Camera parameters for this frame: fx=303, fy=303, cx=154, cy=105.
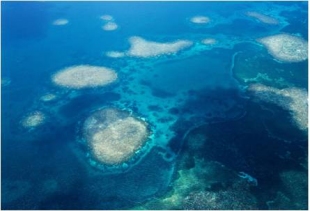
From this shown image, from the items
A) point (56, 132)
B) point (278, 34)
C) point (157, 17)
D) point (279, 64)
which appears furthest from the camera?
point (157, 17)

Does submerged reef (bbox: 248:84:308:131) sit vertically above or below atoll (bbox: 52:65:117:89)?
above

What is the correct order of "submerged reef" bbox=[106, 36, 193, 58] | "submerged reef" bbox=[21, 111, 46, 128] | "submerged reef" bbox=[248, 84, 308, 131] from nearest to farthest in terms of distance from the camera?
"submerged reef" bbox=[248, 84, 308, 131]
"submerged reef" bbox=[21, 111, 46, 128]
"submerged reef" bbox=[106, 36, 193, 58]

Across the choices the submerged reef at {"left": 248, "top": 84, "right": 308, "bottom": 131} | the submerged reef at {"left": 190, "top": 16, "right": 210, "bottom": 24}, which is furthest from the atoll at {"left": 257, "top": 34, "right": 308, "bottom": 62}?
the submerged reef at {"left": 190, "top": 16, "right": 210, "bottom": 24}

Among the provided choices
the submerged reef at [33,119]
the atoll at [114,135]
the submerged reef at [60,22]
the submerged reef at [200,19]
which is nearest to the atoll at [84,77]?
the submerged reef at [33,119]

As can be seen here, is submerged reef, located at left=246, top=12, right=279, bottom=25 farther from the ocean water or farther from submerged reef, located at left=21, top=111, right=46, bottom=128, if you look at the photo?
submerged reef, located at left=21, top=111, right=46, bottom=128

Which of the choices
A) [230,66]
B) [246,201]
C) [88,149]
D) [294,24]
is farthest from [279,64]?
[88,149]

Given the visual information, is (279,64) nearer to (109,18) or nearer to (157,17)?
(157,17)

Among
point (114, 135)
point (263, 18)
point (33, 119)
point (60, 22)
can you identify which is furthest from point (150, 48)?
point (263, 18)

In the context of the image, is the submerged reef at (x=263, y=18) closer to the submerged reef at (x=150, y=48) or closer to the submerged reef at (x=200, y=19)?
the submerged reef at (x=200, y=19)
